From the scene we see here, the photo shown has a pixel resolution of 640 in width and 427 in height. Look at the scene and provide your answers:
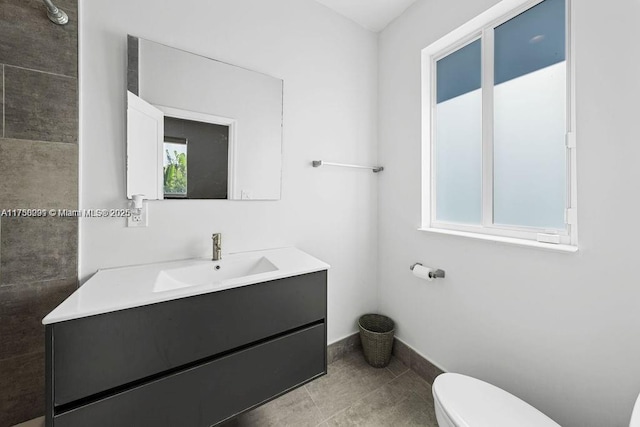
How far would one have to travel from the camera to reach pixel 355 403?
1.47 meters

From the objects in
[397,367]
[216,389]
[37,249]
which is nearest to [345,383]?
[397,367]

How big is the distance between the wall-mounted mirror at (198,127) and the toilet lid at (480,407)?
1.33 m

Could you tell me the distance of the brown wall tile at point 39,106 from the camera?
1.00 meters

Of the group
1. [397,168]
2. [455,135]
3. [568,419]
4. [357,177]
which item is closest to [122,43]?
[357,177]

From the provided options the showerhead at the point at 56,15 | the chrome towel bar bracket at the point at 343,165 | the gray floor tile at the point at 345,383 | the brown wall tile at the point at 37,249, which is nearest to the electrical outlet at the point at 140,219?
the brown wall tile at the point at 37,249

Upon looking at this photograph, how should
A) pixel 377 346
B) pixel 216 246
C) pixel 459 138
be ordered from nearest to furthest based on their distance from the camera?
1. pixel 216 246
2. pixel 459 138
3. pixel 377 346

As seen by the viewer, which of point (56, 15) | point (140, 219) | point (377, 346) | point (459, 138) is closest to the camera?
point (56, 15)

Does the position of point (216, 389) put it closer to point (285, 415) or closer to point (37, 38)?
point (285, 415)

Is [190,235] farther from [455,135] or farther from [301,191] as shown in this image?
A: [455,135]

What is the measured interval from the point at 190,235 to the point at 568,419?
1.97 metres

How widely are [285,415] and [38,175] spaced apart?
1.67 meters

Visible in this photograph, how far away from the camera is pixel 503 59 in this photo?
1.39m

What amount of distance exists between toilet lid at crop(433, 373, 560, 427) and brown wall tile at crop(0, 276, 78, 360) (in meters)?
1.72

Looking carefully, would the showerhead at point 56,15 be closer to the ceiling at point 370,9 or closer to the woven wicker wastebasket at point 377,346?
the ceiling at point 370,9
